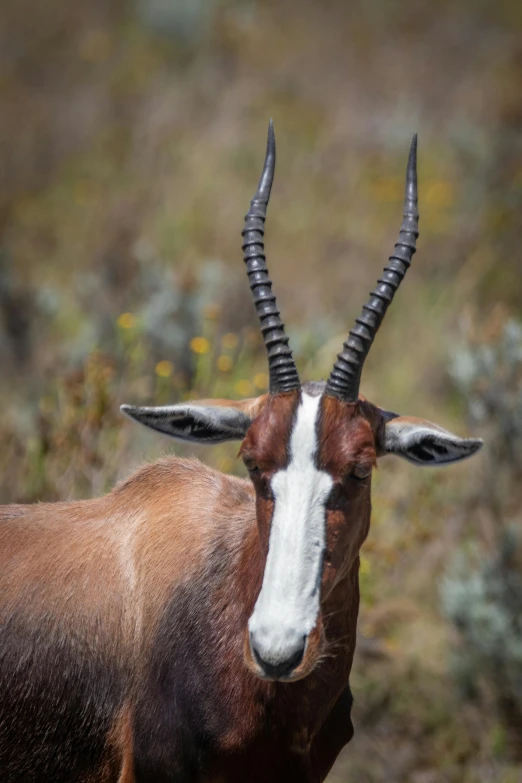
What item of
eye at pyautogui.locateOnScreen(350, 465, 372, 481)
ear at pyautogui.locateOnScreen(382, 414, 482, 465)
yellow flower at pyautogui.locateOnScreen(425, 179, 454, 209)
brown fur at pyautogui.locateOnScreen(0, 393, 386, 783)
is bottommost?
brown fur at pyautogui.locateOnScreen(0, 393, 386, 783)

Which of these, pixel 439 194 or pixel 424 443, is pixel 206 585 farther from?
pixel 439 194

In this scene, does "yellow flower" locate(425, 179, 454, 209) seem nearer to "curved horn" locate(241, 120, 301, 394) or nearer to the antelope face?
"curved horn" locate(241, 120, 301, 394)

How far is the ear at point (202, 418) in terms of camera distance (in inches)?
181

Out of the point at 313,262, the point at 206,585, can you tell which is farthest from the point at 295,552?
the point at 313,262

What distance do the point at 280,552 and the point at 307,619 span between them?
0.28 metres

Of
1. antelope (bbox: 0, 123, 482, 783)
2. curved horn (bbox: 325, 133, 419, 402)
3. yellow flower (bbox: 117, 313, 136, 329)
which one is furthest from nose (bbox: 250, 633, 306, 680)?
yellow flower (bbox: 117, 313, 136, 329)

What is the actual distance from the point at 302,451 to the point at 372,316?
2.54 feet

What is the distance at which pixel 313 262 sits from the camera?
586 inches

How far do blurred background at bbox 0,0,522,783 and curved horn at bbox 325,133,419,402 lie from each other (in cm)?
288

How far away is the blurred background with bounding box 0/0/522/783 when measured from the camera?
25.7ft

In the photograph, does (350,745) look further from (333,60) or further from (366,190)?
(333,60)

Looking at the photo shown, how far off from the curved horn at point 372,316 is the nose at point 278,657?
112 centimetres

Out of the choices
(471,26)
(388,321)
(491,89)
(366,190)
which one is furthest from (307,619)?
(471,26)

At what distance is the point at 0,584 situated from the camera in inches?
188
